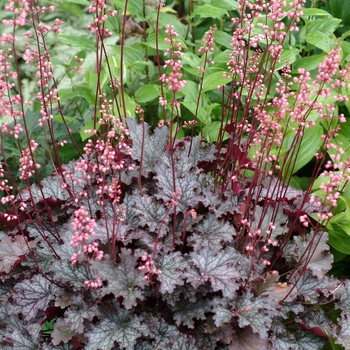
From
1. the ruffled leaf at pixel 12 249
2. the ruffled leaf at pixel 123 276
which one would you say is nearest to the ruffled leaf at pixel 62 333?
the ruffled leaf at pixel 123 276

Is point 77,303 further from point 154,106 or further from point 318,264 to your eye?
point 154,106

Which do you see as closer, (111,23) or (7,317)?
(7,317)

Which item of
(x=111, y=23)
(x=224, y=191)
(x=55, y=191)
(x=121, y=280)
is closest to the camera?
(x=121, y=280)

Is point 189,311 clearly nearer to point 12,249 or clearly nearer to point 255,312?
point 255,312

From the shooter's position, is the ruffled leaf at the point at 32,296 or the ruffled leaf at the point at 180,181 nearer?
the ruffled leaf at the point at 32,296

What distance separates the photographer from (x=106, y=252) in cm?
187

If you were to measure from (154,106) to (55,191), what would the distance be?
1356mm

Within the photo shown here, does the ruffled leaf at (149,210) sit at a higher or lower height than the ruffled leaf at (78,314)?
higher

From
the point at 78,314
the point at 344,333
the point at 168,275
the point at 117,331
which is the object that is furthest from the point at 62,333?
the point at 344,333

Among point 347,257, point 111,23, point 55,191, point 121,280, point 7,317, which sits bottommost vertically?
point 347,257

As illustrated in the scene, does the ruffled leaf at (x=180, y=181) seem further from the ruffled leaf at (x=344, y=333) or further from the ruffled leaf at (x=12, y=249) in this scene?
the ruffled leaf at (x=344, y=333)

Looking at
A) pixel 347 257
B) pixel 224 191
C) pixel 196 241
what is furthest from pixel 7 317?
pixel 347 257

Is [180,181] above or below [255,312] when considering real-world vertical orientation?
above

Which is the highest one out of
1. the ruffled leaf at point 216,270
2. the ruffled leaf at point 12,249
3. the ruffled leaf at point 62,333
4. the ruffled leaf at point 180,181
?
the ruffled leaf at point 180,181
